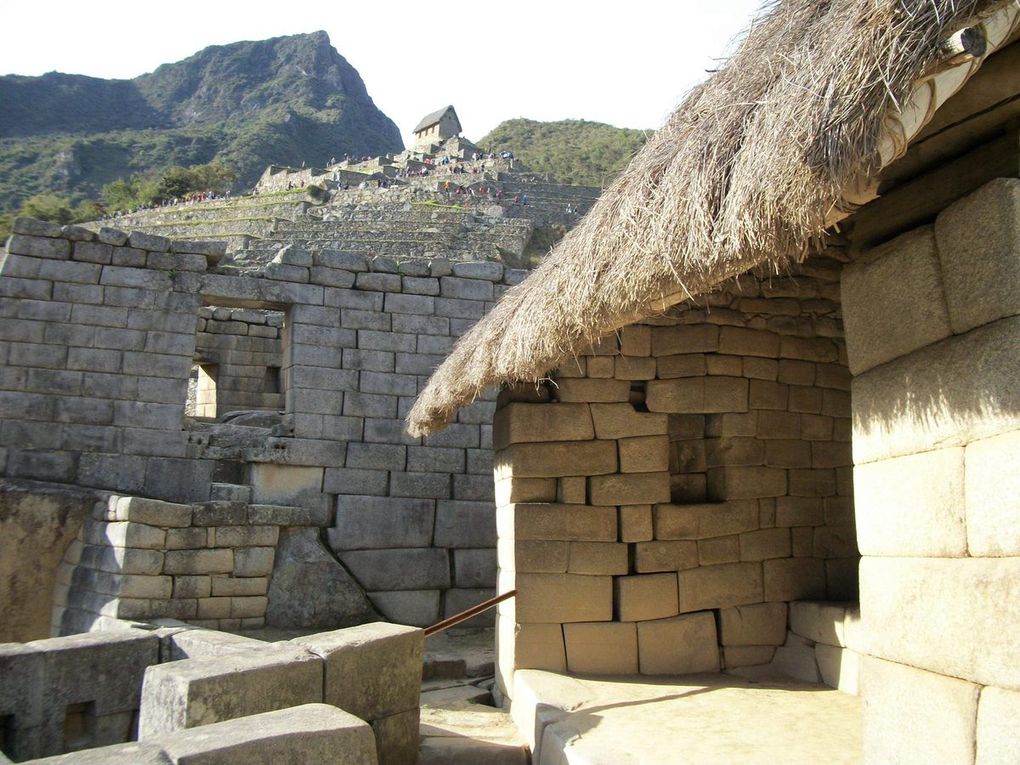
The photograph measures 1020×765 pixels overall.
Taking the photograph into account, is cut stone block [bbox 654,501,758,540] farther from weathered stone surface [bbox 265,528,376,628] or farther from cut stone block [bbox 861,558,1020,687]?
weathered stone surface [bbox 265,528,376,628]

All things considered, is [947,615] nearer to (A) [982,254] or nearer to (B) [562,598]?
(A) [982,254]

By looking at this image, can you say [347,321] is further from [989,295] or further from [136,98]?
[136,98]

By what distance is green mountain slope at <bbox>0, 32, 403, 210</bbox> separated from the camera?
2660 inches

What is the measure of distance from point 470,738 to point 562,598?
1003 mm

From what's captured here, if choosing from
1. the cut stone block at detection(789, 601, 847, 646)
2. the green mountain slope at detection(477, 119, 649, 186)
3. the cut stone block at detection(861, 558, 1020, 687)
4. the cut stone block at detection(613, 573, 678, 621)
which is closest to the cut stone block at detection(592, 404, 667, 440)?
the cut stone block at detection(613, 573, 678, 621)

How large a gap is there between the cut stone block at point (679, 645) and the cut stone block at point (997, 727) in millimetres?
2963

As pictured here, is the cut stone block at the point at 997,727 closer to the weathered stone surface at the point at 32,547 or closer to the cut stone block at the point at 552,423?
the cut stone block at the point at 552,423

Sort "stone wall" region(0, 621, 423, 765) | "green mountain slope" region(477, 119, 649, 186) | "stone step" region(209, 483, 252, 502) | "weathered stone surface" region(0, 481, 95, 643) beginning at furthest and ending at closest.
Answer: "green mountain slope" region(477, 119, 649, 186) → "stone step" region(209, 483, 252, 502) → "weathered stone surface" region(0, 481, 95, 643) → "stone wall" region(0, 621, 423, 765)

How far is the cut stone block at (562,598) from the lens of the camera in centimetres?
533

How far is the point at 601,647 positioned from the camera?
533cm

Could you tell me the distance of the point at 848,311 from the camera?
335 cm

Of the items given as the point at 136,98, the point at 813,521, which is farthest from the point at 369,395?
the point at 136,98

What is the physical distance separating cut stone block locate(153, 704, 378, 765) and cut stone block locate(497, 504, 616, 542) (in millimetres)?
2164

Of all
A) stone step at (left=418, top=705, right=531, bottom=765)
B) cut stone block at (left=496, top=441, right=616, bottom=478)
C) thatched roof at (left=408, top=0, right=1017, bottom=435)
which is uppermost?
thatched roof at (left=408, top=0, right=1017, bottom=435)
